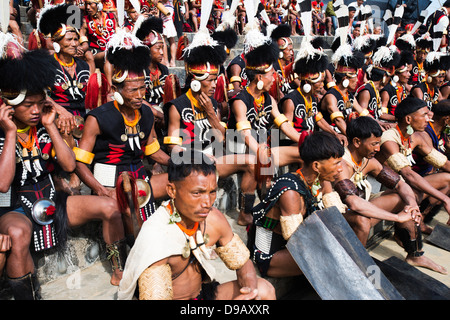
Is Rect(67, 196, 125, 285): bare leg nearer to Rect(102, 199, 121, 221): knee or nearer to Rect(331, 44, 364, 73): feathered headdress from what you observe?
Rect(102, 199, 121, 221): knee

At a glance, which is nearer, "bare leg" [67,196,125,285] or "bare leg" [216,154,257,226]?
"bare leg" [67,196,125,285]

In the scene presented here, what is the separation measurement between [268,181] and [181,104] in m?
1.32

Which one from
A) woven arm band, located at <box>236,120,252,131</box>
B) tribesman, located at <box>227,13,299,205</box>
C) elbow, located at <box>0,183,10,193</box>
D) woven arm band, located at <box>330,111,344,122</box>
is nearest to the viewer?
elbow, located at <box>0,183,10,193</box>

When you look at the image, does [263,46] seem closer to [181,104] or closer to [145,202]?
[181,104]

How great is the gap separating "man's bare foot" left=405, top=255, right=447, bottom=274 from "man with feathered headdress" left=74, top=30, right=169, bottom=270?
289cm

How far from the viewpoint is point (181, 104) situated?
14.0ft

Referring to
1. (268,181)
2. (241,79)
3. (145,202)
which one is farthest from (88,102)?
(241,79)

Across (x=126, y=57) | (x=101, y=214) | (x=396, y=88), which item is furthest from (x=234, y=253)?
(x=396, y=88)

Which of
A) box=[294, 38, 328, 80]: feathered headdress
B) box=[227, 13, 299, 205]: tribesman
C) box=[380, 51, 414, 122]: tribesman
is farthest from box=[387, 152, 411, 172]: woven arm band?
box=[380, 51, 414, 122]: tribesman

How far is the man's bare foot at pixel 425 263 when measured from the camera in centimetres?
408

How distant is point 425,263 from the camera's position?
4.15 m

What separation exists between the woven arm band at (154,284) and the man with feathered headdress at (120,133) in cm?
123

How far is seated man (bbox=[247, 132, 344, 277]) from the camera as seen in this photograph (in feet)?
9.99

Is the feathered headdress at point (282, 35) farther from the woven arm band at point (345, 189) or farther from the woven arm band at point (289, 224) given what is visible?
the woven arm band at point (289, 224)
